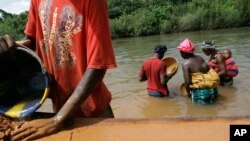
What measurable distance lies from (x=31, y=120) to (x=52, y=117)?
122 mm

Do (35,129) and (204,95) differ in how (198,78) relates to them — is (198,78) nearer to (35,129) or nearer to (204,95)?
(204,95)

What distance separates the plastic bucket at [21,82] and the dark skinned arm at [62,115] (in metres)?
0.14

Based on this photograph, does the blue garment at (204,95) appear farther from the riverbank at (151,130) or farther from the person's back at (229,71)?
the riverbank at (151,130)

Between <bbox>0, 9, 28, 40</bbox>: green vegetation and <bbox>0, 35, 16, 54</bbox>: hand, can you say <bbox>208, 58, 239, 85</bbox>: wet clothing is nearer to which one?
<bbox>0, 35, 16, 54</bbox>: hand

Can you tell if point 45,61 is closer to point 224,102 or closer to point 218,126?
point 218,126

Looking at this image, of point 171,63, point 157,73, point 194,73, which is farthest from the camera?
point 171,63

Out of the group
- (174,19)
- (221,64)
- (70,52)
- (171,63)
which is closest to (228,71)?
(221,64)

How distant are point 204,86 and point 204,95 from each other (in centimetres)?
15

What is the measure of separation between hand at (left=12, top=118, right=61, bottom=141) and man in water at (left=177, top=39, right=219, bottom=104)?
480 centimetres

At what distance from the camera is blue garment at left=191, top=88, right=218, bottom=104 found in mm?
6684

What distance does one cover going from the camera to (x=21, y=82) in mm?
2506

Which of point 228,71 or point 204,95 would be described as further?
point 228,71

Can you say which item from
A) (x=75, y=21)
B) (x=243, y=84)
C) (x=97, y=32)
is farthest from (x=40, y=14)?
(x=243, y=84)

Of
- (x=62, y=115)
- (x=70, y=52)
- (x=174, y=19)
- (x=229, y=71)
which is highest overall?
(x=70, y=52)
